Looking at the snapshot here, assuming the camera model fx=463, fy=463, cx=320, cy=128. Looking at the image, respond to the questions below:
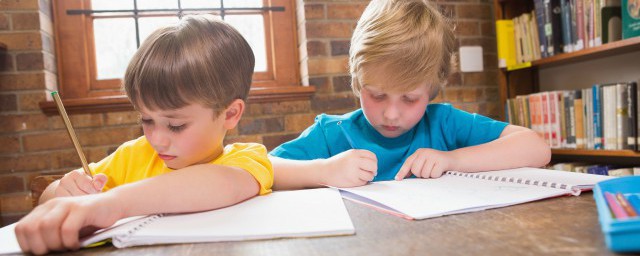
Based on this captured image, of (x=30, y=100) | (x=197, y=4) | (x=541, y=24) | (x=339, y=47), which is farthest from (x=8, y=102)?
(x=541, y=24)

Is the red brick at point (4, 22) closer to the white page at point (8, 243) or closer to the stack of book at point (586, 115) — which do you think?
the white page at point (8, 243)

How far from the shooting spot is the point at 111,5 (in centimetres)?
233

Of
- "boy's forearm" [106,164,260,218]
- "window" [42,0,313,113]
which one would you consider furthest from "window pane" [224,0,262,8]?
"boy's forearm" [106,164,260,218]

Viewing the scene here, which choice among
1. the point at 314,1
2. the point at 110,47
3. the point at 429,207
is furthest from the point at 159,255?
the point at 110,47

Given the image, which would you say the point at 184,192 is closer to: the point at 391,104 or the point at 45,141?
the point at 391,104

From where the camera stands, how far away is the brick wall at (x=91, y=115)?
2053 millimetres

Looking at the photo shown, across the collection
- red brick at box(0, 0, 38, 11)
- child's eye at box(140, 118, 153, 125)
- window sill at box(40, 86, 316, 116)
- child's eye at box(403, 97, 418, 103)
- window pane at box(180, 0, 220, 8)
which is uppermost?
window pane at box(180, 0, 220, 8)

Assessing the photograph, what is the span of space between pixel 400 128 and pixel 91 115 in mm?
1639

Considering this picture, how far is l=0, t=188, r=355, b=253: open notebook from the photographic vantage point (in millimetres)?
496

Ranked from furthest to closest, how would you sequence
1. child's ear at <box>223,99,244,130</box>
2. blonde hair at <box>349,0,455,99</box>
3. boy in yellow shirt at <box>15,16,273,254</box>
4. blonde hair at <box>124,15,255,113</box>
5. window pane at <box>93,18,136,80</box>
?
window pane at <box>93,18,136,80</box>
blonde hair at <box>349,0,455,99</box>
child's ear at <box>223,99,244,130</box>
blonde hair at <box>124,15,255,113</box>
boy in yellow shirt at <box>15,16,273,254</box>

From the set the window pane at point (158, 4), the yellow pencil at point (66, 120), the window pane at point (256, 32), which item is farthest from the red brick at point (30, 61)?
the yellow pencil at point (66, 120)

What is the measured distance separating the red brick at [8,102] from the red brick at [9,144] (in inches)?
4.9

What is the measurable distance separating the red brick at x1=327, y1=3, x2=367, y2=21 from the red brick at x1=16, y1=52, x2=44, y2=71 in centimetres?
134

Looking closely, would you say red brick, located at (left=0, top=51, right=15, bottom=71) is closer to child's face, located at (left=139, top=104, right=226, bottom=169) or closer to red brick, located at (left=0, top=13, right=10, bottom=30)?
red brick, located at (left=0, top=13, right=10, bottom=30)
